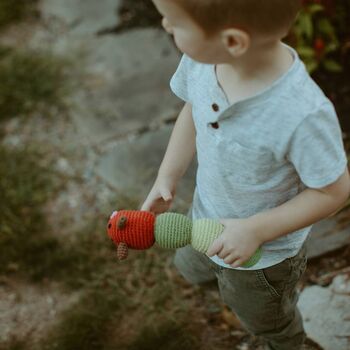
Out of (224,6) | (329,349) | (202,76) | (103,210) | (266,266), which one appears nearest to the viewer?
(224,6)

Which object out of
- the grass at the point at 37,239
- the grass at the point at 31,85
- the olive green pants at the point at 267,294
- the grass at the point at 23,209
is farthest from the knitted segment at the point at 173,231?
the grass at the point at 31,85

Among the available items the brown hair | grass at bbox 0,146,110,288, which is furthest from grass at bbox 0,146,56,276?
the brown hair

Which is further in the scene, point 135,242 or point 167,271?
point 167,271

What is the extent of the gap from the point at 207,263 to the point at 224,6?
75cm

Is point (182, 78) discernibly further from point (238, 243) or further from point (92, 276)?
point (92, 276)

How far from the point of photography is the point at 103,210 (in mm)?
2367

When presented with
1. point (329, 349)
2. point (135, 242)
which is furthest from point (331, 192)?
point (329, 349)

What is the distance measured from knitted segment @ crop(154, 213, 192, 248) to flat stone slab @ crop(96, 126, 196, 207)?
41.4 inches

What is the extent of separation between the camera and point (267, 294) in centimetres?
137

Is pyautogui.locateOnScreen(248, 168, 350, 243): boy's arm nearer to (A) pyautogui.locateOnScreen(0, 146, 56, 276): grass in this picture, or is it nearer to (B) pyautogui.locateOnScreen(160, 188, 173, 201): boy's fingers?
(B) pyautogui.locateOnScreen(160, 188, 173, 201): boy's fingers

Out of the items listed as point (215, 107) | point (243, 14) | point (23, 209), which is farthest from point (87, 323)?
point (243, 14)

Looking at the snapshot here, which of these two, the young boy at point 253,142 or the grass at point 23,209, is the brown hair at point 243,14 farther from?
the grass at point 23,209

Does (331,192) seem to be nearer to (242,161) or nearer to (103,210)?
(242,161)

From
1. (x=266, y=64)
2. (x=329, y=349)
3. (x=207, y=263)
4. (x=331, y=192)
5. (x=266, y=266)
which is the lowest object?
(x=329, y=349)
